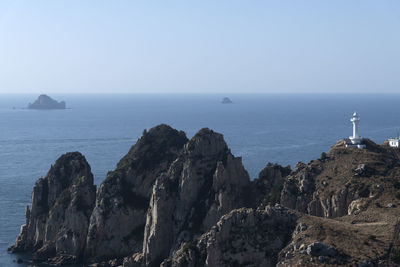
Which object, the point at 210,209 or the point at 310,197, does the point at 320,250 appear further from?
the point at 210,209

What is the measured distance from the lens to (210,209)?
9219cm

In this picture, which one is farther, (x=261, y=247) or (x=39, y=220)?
(x=39, y=220)

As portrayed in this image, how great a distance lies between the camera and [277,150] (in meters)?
192

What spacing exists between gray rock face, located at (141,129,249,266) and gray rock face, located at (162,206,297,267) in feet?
88.2

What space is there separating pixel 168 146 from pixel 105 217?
19017 millimetres

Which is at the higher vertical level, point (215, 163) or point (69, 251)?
point (215, 163)

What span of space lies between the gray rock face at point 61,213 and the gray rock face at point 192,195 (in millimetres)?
13441

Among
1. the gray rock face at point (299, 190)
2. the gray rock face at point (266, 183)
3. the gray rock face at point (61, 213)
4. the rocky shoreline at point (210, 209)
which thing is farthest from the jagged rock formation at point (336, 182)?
the gray rock face at point (61, 213)

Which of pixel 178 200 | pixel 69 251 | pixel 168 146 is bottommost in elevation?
pixel 69 251

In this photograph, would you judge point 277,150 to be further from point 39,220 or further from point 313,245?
point 313,245

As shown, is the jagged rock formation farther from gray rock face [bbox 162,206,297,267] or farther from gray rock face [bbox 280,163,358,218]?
gray rock face [bbox 162,206,297,267]

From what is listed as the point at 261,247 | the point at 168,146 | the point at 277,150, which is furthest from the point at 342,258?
the point at 277,150

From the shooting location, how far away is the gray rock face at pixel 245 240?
201 feet

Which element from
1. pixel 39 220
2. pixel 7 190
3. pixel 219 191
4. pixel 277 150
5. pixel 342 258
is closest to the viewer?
pixel 342 258
